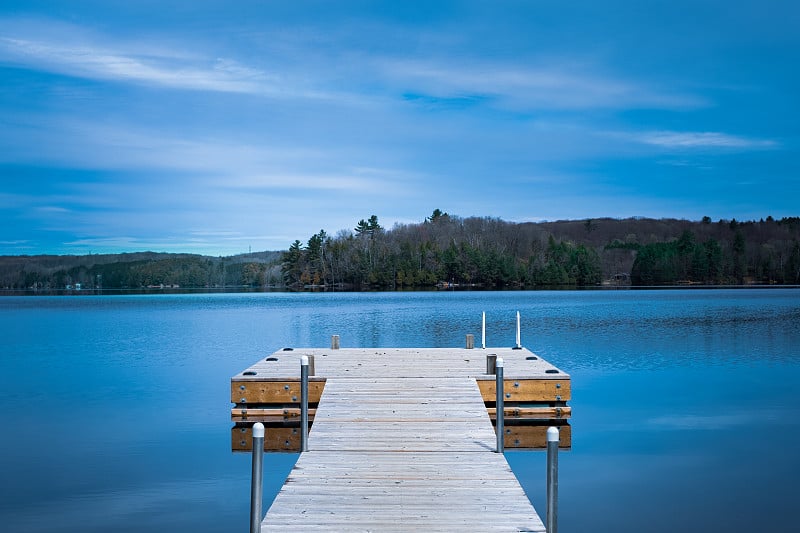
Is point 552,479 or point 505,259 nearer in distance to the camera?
point 552,479

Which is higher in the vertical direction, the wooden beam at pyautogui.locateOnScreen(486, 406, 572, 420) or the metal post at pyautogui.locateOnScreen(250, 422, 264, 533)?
the metal post at pyautogui.locateOnScreen(250, 422, 264, 533)

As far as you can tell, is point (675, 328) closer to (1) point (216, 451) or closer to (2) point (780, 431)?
(2) point (780, 431)

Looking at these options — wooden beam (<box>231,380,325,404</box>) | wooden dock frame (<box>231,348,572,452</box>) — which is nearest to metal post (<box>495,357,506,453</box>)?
wooden dock frame (<box>231,348,572,452</box>)

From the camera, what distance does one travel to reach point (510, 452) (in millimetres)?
11344

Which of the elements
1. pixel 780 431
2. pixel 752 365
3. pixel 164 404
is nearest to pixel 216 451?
pixel 164 404

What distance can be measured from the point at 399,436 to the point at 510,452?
9.26 ft

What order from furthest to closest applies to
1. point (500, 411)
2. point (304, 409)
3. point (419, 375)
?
point (419, 375) < point (304, 409) < point (500, 411)

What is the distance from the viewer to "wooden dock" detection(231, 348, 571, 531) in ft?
21.7

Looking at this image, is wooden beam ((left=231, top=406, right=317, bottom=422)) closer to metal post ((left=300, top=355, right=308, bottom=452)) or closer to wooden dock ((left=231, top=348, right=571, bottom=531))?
wooden dock ((left=231, top=348, right=571, bottom=531))

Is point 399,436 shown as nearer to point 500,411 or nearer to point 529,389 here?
point 500,411

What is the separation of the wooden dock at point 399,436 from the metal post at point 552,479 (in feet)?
0.67

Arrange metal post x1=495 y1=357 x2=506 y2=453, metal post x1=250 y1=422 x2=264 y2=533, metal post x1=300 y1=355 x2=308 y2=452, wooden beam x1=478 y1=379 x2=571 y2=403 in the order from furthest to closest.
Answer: wooden beam x1=478 y1=379 x2=571 y2=403
metal post x1=300 y1=355 x2=308 y2=452
metal post x1=495 y1=357 x2=506 y2=453
metal post x1=250 y1=422 x2=264 y2=533

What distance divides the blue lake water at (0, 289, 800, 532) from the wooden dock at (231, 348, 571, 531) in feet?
3.77

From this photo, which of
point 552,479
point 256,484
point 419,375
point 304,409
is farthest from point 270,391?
point 552,479
